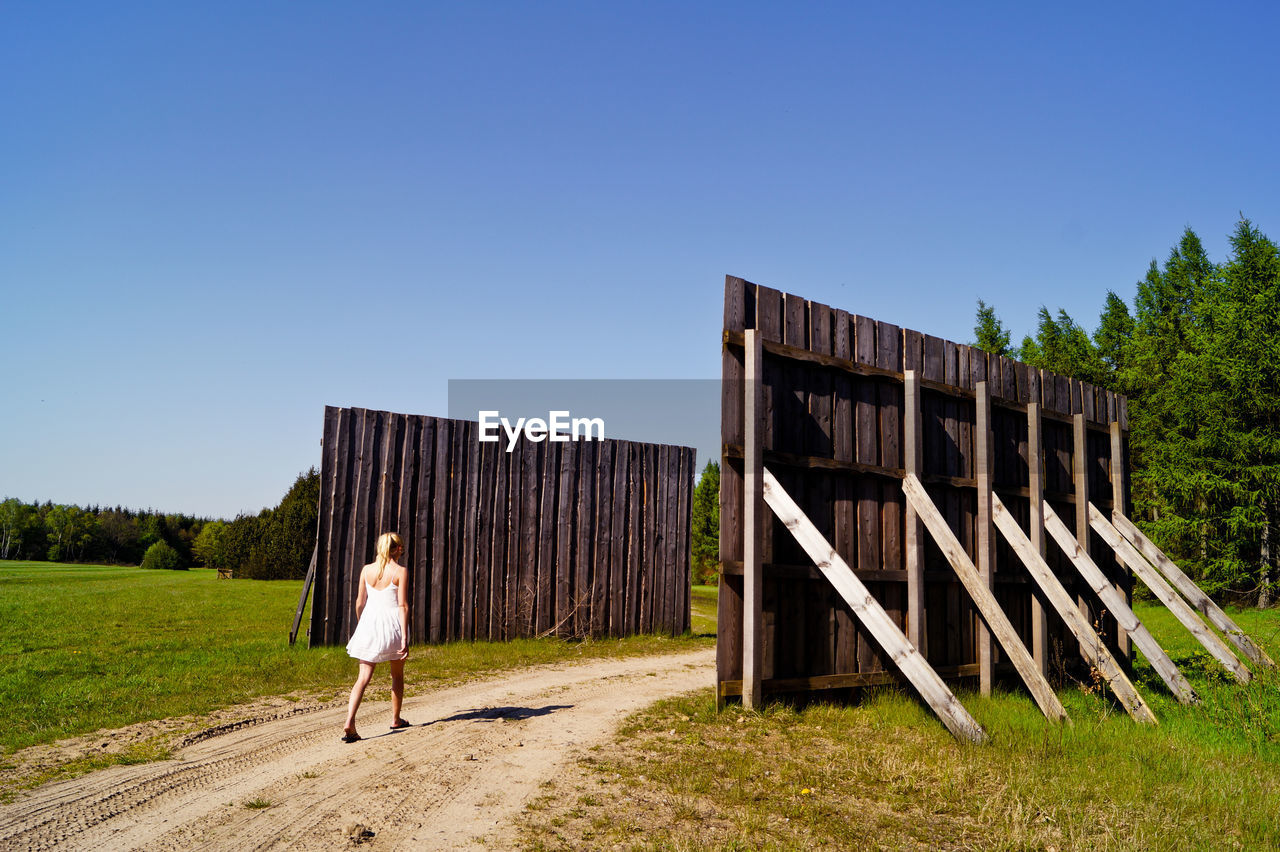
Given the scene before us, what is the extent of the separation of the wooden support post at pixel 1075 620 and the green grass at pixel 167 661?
604 centimetres

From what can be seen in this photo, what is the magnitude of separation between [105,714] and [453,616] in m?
5.17

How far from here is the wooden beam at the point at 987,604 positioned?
21.3 ft

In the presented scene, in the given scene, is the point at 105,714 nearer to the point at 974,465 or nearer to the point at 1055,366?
the point at 974,465

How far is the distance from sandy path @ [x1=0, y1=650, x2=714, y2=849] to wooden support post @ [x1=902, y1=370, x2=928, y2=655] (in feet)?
9.28

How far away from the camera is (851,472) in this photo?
7266mm

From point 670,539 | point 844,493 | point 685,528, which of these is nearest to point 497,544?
point 670,539

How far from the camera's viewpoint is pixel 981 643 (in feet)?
24.9

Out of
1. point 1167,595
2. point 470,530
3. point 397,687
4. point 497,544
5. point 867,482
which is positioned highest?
point 867,482

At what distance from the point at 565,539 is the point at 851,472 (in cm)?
627

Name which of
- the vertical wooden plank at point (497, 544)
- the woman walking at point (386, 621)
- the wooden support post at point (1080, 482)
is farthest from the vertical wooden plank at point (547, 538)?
the wooden support post at point (1080, 482)

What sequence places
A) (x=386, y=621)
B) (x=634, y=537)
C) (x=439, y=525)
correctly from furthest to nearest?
(x=634, y=537), (x=439, y=525), (x=386, y=621)

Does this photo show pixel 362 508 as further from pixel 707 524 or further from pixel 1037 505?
pixel 707 524

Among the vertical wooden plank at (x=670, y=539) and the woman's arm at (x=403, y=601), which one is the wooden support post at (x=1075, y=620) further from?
the vertical wooden plank at (x=670, y=539)

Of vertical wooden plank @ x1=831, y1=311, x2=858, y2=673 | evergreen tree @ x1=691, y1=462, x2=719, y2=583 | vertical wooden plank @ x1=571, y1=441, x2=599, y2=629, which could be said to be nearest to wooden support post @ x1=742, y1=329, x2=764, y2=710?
vertical wooden plank @ x1=831, y1=311, x2=858, y2=673
